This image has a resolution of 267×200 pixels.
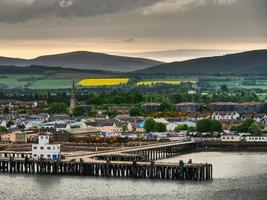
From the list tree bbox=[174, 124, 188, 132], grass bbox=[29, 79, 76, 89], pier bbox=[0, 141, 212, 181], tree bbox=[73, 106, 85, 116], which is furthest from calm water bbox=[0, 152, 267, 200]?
grass bbox=[29, 79, 76, 89]

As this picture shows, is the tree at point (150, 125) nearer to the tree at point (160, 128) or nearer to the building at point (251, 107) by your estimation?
the tree at point (160, 128)

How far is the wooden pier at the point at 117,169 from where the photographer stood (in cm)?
4716

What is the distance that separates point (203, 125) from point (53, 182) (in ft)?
124

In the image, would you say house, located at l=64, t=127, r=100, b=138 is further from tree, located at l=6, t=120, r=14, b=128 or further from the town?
tree, located at l=6, t=120, r=14, b=128

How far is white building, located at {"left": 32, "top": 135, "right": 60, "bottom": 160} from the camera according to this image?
2093 inches

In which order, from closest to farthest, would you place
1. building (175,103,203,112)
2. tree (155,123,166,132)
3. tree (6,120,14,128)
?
tree (155,123,166,132) < tree (6,120,14,128) < building (175,103,203,112)

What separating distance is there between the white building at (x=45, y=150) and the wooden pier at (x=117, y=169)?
100 cm

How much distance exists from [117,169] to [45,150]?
6.41m

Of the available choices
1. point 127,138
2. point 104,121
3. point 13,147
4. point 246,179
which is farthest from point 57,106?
point 246,179

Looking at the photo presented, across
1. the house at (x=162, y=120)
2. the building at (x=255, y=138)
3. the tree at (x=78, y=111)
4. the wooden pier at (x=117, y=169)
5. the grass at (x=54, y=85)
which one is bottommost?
the wooden pier at (x=117, y=169)

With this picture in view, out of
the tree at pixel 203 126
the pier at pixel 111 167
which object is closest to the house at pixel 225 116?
the tree at pixel 203 126

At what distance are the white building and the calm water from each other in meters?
4.02

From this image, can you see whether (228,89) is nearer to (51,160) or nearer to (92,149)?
(92,149)

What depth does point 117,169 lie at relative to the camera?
161ft
